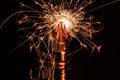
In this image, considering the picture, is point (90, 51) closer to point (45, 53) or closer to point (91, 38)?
point (91, 38)

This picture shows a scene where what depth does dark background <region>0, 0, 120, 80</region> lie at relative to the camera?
128 inches

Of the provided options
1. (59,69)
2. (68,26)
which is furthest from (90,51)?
(59,69)

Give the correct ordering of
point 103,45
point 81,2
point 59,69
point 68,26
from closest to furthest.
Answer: point 59,69 < point 68,26 < point 81,2 < point 103,45

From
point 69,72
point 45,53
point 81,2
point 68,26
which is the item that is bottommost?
point 69,72

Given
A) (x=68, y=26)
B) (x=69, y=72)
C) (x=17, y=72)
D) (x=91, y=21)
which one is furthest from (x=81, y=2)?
(x=17, y=72)

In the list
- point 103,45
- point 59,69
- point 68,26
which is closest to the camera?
point 59,69

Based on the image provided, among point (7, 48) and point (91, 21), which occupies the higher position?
point (91, 21)

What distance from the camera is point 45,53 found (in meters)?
3.29

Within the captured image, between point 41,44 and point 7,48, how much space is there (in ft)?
1.17

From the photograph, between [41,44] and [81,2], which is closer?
[81,2]

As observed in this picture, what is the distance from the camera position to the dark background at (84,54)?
10.7ft

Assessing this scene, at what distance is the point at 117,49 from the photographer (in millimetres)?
3332

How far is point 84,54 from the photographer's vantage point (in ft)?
10.9

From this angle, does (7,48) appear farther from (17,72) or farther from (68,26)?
(68,26)
